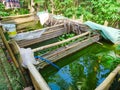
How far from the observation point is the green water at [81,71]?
4766 mm

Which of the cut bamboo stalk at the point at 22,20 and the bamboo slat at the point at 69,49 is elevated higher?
the cut bamboo stalk at the point at 22,20

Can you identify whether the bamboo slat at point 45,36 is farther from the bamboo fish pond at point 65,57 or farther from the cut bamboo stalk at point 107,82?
the cut bamboo stalk at point 107,82

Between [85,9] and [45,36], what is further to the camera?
[85,9]

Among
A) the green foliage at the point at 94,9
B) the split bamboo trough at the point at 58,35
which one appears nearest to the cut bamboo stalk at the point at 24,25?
the split bamboo trough at the point at 58,35

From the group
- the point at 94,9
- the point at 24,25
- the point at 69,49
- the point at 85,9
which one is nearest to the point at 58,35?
the point at 69,49

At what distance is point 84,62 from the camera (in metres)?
6.08

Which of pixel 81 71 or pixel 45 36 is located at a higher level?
pixel 45 36

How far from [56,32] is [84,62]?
2.59 meters

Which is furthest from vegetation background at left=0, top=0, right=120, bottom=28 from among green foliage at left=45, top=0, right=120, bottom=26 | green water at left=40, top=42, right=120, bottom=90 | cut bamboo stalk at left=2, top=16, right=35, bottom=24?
green water at left=40, top=42, right=120, bottom=90

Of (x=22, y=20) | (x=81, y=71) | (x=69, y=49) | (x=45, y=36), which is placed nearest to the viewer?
(x=81, y=71)

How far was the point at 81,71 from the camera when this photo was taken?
5.51m

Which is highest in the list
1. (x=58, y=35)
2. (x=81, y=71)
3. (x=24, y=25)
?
(x=24, y=25)

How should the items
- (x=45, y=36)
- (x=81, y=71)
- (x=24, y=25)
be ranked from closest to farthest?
(x=81, y=71) < (x=45, y=36) < (x=24, y=25)

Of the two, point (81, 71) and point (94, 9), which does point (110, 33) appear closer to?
point (81, 71)
